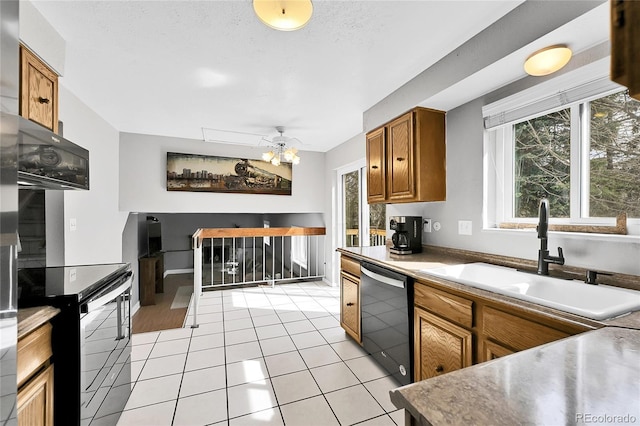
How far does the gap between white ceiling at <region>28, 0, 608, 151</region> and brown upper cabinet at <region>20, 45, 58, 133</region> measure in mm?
267

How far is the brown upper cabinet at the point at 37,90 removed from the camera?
1.50m

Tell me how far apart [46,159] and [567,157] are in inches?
113

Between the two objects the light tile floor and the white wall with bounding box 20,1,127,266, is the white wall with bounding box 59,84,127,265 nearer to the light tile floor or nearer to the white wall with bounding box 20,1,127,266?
the white wall with bounding box 20,1,127,266

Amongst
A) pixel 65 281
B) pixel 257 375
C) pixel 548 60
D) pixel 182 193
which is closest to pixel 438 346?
pixel 257 375

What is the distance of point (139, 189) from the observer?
392 cm

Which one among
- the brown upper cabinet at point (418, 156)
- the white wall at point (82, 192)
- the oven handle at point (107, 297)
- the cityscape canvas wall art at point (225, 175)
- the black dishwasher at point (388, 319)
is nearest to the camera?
the oven handle at point (107, 297)

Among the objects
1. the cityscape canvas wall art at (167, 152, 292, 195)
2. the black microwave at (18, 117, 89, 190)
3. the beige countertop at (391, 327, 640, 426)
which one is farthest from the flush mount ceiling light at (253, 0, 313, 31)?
the cityscape canvas wall art at (167, 152, 292, 195)

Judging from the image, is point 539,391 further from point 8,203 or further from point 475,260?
point 475,260

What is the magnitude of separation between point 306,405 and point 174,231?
6222 millimetres

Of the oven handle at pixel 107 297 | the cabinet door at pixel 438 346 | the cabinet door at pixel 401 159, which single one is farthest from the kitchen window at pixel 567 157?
the oven handle at pixel 107 297

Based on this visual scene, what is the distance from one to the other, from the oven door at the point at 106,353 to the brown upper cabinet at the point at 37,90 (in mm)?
1092

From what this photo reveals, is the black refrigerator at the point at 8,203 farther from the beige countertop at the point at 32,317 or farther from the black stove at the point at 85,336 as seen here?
the black stove at the point at 85,336

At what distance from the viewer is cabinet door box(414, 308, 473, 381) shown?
56.8 inches

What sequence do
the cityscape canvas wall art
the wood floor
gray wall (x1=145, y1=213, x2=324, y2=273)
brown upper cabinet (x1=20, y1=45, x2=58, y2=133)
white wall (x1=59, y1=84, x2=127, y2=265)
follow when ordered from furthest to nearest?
gray wall (x1=145, y1=213, x2=324, y2=273) → the cityscape canvas wall art → the wood floor → white wall (x1=59, y1=84, x2=127, y2=265) → brown upper cabinet (x1=20, y1=45, x2=58, y2=133)
